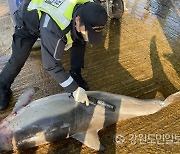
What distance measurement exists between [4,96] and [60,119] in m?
1.08

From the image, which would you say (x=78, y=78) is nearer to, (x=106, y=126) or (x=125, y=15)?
(x=106, y=126)

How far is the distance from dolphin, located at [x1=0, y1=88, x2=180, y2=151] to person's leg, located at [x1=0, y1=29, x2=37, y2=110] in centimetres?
47

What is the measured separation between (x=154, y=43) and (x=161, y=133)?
2.10m

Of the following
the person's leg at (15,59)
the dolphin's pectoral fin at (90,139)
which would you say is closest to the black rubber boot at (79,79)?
the person's leg at (15,59)

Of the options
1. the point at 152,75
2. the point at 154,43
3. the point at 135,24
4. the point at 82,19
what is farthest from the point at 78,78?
the point at 135,24

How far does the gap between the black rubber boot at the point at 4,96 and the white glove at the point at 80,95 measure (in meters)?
1.12

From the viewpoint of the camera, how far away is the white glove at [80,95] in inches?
119

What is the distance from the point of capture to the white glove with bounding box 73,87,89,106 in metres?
3.02

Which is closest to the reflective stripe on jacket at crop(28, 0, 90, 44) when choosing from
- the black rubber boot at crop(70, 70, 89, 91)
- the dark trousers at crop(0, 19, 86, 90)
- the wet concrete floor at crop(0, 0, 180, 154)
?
the dark trousers at crop(0, 19, 86, 90)

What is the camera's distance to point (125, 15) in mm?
5973

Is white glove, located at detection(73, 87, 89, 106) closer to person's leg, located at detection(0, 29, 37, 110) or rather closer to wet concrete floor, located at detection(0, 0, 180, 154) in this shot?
wet concrete floor, located at detection(0, 0, 180, 154)

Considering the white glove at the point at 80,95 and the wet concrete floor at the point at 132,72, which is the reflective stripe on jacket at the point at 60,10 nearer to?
the white glove at the point at 80,95

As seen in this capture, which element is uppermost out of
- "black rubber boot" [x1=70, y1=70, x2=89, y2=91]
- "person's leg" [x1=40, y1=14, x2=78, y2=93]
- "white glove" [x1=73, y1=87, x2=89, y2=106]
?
"person's leg" [x1=40, y1=14, x2=78, y2=93]

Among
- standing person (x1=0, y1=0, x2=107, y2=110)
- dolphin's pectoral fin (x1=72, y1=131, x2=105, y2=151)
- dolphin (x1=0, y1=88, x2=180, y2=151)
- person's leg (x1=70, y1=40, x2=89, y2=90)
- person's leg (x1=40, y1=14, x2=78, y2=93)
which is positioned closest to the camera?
standing person (x1=0, y1=0, x2=107, y2=110)
